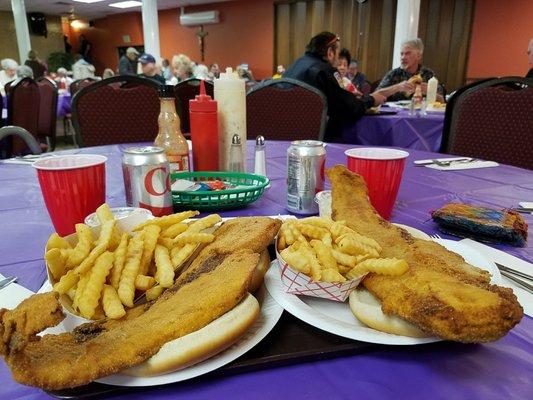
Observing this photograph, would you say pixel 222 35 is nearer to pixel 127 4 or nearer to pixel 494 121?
pixel 127 4

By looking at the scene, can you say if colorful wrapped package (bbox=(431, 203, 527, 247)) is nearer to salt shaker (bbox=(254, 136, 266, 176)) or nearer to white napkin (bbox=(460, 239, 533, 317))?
white napkin (bbox=(460, 239, 533, 317))

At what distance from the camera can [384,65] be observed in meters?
11.1

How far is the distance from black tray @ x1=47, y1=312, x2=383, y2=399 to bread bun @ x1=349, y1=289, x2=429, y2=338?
0.09 feet

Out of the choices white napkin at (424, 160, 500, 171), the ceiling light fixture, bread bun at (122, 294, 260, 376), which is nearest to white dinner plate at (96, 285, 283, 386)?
bread bun at (122, 294, 260, 376)

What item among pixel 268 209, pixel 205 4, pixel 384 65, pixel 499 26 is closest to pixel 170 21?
pixel 205 4

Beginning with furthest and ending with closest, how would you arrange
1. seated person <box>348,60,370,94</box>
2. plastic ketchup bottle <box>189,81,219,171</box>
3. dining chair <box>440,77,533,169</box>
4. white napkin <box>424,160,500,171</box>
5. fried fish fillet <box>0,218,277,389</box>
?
seated person <box>348,60,370,94</box>, dining chair <box>440,77,533,169</box>, white napkin <box>424,160,500,171</box>, plastic ketchup bottle <box>189,81,219,171</box>, fried fish fillet <box>0,218,277,389</box>

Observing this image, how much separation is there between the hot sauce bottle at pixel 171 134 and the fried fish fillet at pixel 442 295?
0.67 metres

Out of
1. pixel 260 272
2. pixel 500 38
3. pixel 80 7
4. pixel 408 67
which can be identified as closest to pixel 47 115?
pixel 408 67

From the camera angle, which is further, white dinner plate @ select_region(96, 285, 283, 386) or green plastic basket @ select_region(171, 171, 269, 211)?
green plastic basket @ select_region(171, 171, 269, 211)

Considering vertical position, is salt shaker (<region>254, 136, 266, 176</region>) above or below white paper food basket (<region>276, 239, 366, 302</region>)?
above

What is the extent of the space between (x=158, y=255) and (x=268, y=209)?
484 mm

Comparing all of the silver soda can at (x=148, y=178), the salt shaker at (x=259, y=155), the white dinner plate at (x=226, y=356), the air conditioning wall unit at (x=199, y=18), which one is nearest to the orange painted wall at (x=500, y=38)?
the air conditioning wall unit at (x=199, y=18)

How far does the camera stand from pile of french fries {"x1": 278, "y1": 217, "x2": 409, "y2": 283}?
→ 562 mm

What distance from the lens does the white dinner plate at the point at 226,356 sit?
0.45 meters
